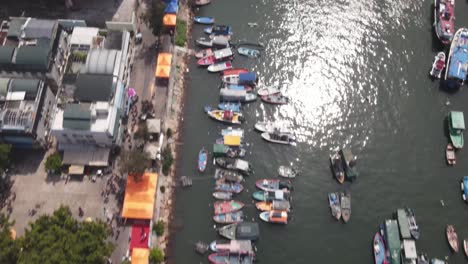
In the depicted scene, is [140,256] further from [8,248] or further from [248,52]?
[248,52]

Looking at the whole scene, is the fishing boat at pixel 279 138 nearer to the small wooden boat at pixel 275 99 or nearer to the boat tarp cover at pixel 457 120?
the small wooden boat at pixel 275 99

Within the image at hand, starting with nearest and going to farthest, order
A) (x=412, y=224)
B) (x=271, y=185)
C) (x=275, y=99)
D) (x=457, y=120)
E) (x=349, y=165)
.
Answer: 1. (x=412, y=224)
2. (x=271, y=185)
3. (x=349, y=165)
4. (x=457, y=120)
5. (x=275, y=99)

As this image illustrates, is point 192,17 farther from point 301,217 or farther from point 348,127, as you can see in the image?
point 301,217

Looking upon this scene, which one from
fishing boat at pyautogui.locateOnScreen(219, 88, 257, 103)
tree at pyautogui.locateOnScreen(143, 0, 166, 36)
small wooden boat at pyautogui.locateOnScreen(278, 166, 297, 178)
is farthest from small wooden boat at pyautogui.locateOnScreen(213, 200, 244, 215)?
tree at pyautogui.locateOnScreen(143, 0, 166, 36)

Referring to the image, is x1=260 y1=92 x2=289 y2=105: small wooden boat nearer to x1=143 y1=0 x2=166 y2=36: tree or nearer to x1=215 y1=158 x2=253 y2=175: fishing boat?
x1=215 y1=158 x2=253 y2=175: fishing boat

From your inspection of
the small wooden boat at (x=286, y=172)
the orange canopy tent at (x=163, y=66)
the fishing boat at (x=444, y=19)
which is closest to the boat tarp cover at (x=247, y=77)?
the orange canopy tent at (x=163, y=66)

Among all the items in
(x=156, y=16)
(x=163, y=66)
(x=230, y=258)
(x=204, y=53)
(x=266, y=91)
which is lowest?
(x=230, y=258)

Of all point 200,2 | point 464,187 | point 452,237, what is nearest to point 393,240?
point 452,237
